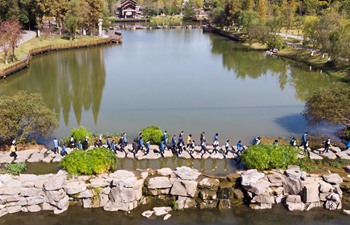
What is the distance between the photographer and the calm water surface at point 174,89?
29.6 meters

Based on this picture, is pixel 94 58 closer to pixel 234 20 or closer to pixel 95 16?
pixel 95 16

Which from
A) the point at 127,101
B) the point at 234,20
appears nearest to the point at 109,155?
the point at 127,101

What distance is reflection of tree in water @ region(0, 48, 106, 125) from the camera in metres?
34.4

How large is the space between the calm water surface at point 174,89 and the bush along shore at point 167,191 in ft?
25.5

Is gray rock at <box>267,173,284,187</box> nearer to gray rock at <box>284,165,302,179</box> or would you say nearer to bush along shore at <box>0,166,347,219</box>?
bush along shore at <box>0,166,347,219</box>

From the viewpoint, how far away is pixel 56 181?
1802 cm

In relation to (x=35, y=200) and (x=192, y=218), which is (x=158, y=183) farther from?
(x=35, y=200)

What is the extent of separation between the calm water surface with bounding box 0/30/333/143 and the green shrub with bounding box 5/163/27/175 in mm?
6169

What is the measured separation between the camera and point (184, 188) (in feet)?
60.9

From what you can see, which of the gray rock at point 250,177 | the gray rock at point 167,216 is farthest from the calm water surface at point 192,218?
the gray rock at point 250,177

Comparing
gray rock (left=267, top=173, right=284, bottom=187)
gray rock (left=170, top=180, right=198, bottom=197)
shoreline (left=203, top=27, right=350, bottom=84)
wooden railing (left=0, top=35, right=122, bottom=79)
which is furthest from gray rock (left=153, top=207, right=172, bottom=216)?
wooden railing (left=0, top=35, right=122, bottom=79)

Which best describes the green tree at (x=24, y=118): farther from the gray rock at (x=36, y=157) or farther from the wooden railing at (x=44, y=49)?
the wooden railing at (x=44, y=49)

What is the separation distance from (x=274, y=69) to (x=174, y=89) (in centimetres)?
1902

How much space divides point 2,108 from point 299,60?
45.4 m
